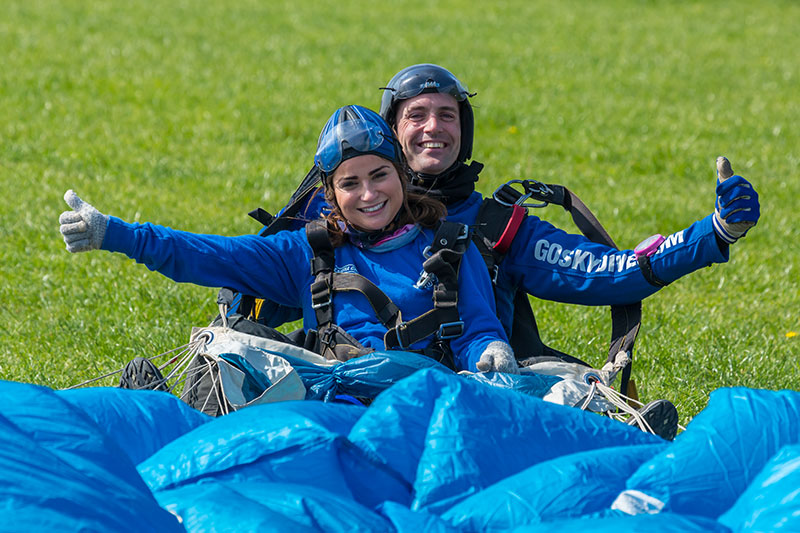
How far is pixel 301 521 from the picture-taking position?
6.76ft

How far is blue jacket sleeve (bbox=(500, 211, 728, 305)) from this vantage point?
383cm

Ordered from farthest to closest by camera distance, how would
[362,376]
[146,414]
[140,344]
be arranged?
[140,344] → [362,376] → [146,414]

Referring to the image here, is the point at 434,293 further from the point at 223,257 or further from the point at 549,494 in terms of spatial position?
the point at 549,494

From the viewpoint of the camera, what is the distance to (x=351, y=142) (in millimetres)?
3609

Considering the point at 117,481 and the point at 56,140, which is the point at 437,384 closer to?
the point at 117,481

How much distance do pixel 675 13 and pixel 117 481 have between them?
17.0 meters

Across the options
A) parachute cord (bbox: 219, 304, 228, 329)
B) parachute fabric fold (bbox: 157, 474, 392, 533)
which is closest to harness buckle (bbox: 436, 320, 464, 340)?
parachute cord (bbox: 219, 304, 228, 329)

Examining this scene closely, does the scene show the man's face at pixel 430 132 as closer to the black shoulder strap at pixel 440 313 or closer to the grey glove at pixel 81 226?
the black shoulder strap at pixel 440 313

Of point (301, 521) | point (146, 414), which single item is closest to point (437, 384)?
point (301, 521)

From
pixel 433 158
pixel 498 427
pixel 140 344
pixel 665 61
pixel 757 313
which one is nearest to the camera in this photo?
pixel 498 427

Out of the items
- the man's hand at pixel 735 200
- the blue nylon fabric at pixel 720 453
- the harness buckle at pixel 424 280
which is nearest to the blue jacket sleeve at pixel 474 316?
the harness buckle at pixel 424 280

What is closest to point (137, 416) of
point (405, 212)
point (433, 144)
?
point (405, 212)

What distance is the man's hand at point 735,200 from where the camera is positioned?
3.52 metres

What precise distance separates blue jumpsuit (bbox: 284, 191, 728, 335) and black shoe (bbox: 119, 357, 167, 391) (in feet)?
2.39
